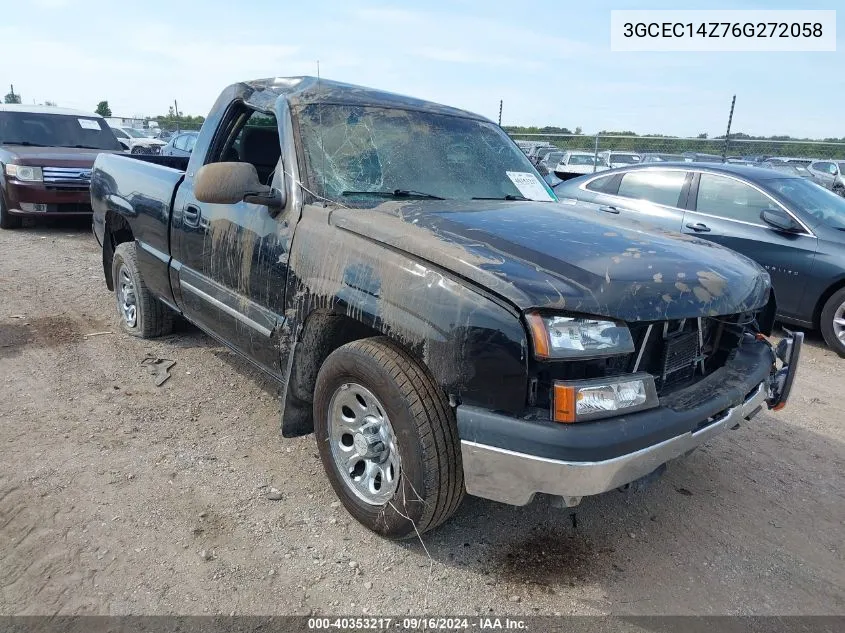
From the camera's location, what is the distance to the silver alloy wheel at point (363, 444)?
2625mm

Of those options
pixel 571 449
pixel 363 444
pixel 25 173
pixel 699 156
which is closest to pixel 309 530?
pixel 363 444

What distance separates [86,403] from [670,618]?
11.2ft

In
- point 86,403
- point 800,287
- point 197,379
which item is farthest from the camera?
point 800,287

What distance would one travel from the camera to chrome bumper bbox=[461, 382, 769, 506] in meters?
2.15

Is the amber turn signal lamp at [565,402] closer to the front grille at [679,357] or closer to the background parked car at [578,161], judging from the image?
the front grille at [679,357]

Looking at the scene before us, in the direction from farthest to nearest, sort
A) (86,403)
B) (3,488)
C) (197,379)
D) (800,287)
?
(800,287) < (197,379) < (86,403) < (3,488)

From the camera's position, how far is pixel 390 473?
8.68 feet

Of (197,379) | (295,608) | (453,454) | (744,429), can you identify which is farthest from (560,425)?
(197,379)

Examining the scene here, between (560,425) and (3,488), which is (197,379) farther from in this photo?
(560,425)

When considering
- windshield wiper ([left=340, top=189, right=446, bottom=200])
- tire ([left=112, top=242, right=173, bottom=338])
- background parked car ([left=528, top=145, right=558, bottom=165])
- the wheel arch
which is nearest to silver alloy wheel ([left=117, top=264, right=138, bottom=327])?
tire ([left=112, top=242, right=173, bottom=338])

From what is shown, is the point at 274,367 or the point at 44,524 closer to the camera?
the point at 44,524

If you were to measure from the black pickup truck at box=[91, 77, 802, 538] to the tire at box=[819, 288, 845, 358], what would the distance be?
10.3 ft

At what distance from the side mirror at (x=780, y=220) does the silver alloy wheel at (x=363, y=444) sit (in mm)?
4889

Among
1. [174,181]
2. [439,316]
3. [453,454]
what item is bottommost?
[453,454]
